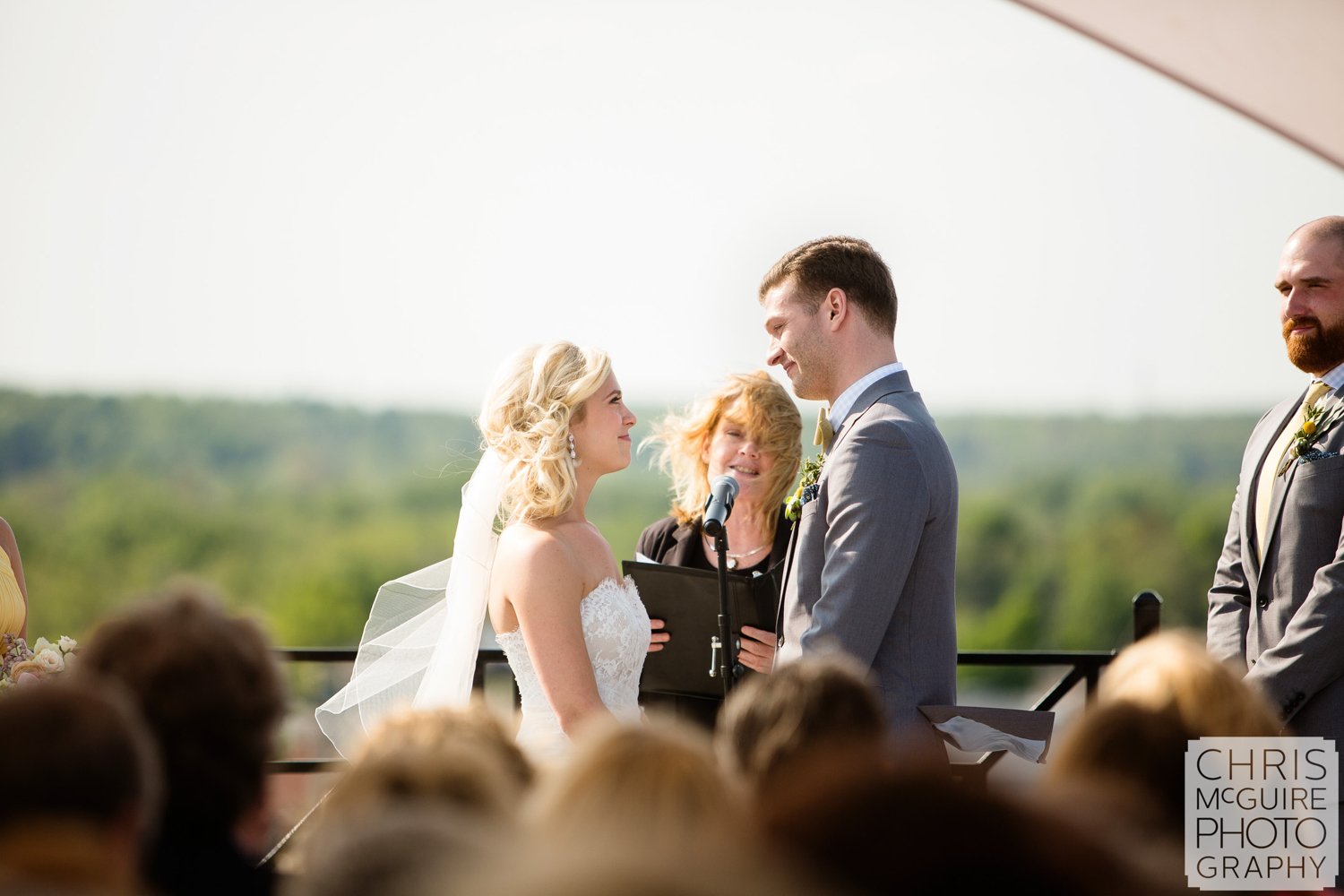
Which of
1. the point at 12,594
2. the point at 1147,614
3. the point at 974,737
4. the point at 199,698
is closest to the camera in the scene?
the point at 199,698

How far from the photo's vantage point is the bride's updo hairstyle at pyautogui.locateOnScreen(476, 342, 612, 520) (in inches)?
161

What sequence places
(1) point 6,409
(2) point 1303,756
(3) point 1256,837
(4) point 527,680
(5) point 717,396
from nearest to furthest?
(3) point 1256,837 → (2) point 1303,756 → (4) point 527,680 → (5) point 717,396 → (1) point 6,409

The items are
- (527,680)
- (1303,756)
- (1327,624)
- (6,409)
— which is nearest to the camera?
(1303,756)

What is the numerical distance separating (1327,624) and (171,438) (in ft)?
254

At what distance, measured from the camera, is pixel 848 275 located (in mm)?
3807

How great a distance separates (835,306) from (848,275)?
10 centimetres

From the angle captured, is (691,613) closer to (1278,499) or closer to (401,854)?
(1278,499)

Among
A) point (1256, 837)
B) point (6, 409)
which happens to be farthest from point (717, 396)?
point (6, 409)

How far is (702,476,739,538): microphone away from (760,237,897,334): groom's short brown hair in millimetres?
579

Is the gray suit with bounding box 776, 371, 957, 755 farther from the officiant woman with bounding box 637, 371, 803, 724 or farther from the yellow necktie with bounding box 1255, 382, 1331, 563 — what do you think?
the officiant woman with bounding box 637, 371, 803, 724

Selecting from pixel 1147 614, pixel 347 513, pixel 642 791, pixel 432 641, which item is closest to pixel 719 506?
pixel 432 641

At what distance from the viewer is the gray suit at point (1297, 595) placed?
11.0 ft

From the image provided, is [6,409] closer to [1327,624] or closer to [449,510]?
[449,510]

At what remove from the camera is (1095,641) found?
70000 mm
